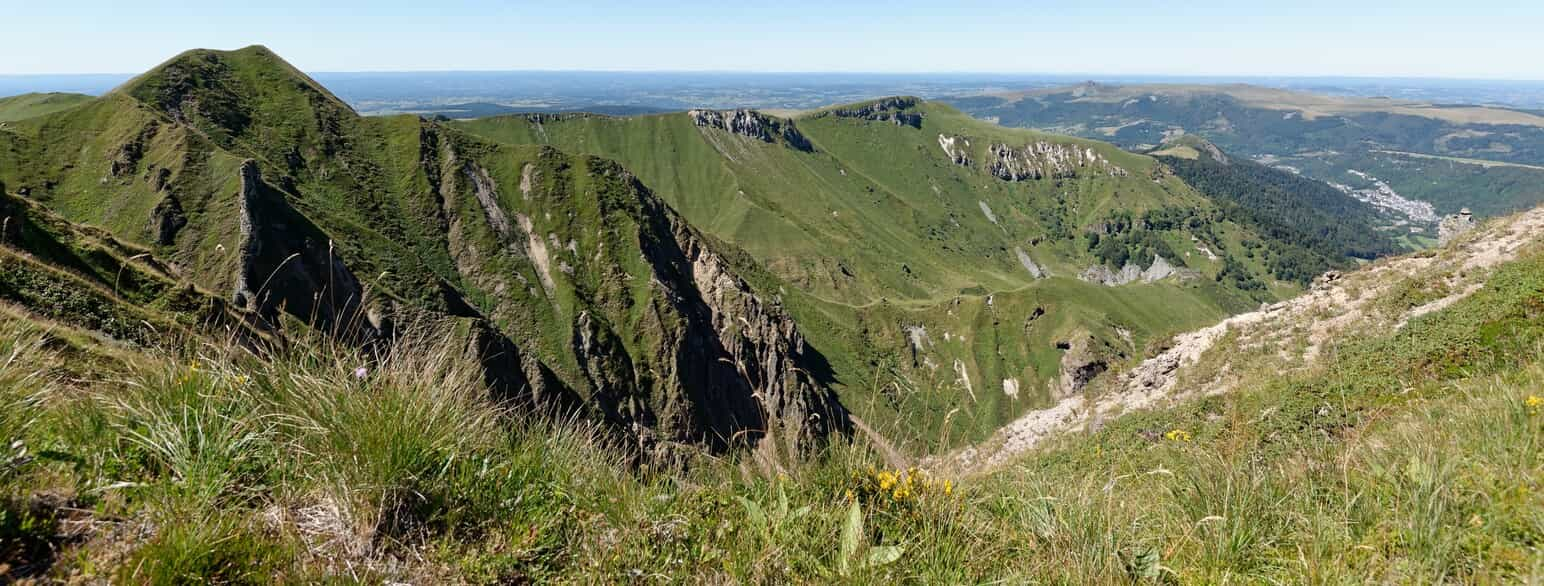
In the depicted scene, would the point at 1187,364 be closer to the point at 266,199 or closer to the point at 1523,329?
the point at 1523,329

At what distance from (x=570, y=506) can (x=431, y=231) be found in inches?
3092

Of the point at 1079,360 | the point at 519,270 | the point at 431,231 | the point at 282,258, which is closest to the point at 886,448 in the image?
the point at 282,258

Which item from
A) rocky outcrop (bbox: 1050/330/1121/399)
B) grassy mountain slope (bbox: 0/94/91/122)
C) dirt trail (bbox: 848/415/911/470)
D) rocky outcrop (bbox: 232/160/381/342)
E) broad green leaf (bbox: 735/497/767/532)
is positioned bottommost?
rocky outcrop (bbox: 1050/330/1121/399)

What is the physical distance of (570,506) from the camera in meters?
3.84

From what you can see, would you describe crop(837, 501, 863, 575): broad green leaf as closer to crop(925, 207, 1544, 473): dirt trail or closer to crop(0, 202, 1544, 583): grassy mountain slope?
crop(0, 202, 1544, 583): grassy mountain slope

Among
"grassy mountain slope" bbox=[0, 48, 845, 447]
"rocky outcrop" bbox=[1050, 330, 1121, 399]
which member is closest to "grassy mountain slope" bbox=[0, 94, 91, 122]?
"grassy mountain slope" bbox=[0, 48, 845, 447]

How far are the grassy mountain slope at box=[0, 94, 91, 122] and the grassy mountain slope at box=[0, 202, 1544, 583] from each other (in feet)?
283

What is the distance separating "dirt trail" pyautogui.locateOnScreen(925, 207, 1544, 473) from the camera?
58.7ft

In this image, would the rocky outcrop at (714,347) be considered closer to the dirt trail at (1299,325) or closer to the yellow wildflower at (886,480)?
the dirt trail at (1299,325)

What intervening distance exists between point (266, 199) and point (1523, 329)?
59005 mm

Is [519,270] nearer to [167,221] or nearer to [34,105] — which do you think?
[167,221]

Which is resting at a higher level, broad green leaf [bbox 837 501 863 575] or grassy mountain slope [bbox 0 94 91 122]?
grassy mountain slope [bbox 0 94 91 122]

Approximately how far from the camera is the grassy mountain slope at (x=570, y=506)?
9.85ft

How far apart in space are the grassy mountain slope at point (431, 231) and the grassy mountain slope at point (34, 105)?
6408 mm
